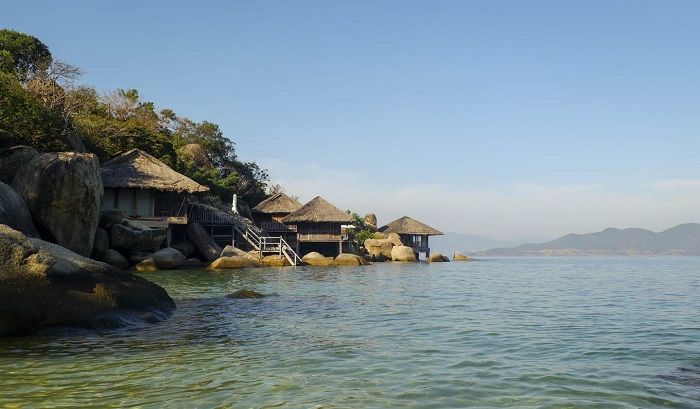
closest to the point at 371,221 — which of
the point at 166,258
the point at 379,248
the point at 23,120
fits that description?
the point at 379,248

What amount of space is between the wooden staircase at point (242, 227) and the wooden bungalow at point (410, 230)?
2157 cm

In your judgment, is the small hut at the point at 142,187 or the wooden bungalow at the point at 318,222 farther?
the wooden bungalow at the point at 318,222

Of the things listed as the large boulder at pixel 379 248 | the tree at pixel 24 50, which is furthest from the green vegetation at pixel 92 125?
the large boulder at pixel 379 248

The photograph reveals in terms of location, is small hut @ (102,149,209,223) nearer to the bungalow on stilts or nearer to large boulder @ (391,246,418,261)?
the bungalow on stilts

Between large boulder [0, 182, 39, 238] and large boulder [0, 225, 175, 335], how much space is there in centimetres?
732

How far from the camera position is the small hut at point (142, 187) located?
30.9 m

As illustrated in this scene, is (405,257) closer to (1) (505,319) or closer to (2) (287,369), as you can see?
(1) (505,319)

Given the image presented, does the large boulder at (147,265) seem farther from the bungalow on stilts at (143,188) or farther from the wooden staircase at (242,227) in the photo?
the wooden staircase at (242,227)

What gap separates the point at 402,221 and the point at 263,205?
16.5 m

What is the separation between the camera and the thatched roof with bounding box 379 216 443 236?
56938mm

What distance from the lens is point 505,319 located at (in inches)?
461

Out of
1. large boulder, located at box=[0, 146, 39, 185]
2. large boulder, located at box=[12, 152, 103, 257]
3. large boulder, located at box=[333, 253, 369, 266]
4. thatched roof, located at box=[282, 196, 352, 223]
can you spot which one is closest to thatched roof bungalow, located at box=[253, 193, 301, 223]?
thatched roof, located at box=[282, 196, 352, 223]

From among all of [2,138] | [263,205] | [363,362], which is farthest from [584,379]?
[263,205]

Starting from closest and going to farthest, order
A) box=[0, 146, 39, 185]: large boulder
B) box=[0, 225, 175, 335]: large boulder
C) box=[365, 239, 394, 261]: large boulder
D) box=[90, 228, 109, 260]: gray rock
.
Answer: box=[0, 225, 175, 335]: large boulder → box=[0, 146, 39, 185]: large boulder → box=[90, 228, 109, 260]: gray rock → box=[365, 239, 394, 261]: large boulder
